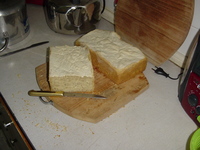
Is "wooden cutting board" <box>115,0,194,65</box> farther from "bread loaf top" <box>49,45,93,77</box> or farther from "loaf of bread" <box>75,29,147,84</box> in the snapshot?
"bread loaf top" <box>49,45,93,77</box>

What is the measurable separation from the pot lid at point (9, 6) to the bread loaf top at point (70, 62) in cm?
29

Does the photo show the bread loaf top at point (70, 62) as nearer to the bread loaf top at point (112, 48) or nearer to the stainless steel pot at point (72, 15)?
the bread loaf top at point (112, 48)

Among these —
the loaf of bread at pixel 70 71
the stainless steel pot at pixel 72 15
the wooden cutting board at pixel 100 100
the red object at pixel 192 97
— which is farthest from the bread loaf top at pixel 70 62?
the red object at pixel 192 97

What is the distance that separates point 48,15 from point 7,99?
523 mm

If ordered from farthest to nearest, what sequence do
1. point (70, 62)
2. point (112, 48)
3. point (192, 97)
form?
point (112, 48), point (70, 62), point (192, 97)

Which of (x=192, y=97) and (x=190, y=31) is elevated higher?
(x=190, y=31)

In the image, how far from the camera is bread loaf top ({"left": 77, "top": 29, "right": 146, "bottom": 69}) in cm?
100

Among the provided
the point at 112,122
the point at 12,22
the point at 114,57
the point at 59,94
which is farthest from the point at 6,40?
the point at 112,122

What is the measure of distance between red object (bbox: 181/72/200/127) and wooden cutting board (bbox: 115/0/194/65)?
0.71 ft

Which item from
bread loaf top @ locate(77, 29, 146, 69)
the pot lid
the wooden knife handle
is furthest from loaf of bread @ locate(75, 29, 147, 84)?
the pot lid

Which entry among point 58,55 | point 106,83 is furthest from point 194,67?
point 58,55

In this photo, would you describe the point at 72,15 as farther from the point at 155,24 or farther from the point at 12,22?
the point at 155,24

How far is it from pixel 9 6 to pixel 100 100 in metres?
0.65

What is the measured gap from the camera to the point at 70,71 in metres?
0.92
